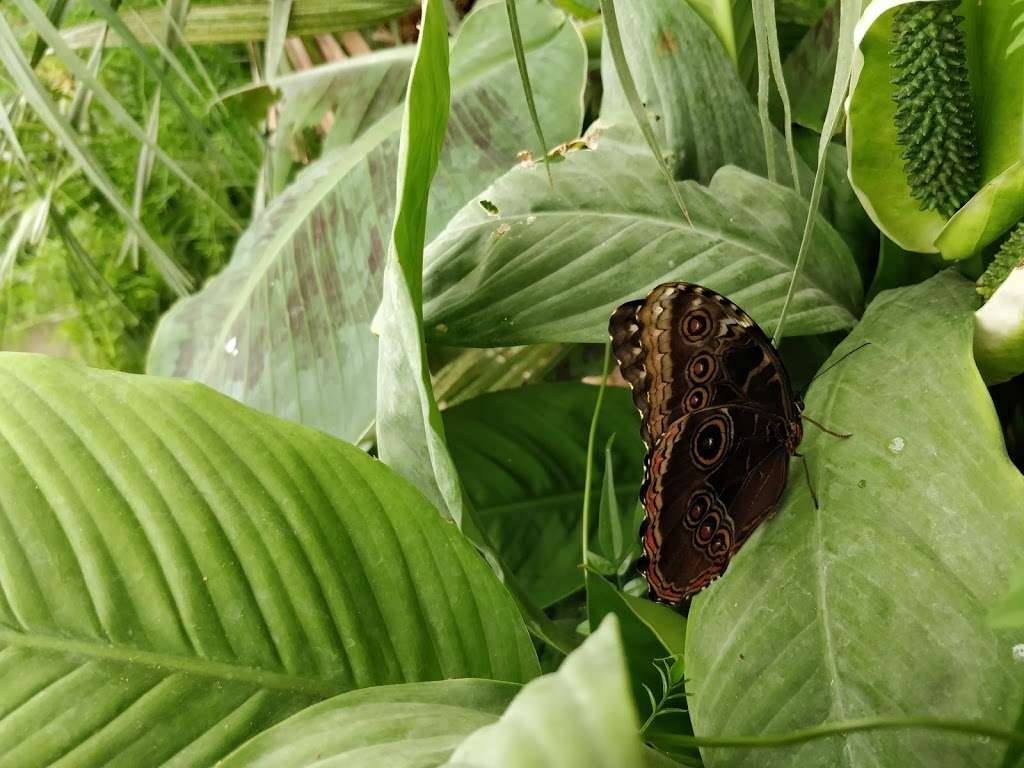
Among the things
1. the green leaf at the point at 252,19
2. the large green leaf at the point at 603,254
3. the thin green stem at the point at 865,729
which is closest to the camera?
the thin green stem at the point at 865,729

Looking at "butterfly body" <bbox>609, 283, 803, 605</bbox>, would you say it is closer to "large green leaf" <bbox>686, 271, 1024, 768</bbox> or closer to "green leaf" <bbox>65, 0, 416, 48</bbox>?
"large green leaf" <bbox>686, 271, 1024, 768</bbox>

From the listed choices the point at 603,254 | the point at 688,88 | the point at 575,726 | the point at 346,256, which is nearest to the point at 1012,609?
the point at 575,726

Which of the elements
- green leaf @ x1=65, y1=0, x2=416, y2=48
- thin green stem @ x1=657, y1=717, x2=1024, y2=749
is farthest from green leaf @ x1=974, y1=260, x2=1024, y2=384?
green leaf @ x1=65, y1=0, x2=416, y2=48

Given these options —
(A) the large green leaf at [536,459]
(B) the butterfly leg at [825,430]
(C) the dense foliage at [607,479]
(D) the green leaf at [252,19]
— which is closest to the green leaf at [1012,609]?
(C) the dense foliage at [607,479]

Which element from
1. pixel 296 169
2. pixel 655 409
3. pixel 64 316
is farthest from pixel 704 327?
pixel 64 316

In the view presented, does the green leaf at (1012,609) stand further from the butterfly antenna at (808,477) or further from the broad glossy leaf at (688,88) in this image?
the broad glossy leaf at (688,88)

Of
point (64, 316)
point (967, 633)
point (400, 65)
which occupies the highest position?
point (400, 65)

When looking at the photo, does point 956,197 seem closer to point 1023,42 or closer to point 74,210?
point 1023,42
